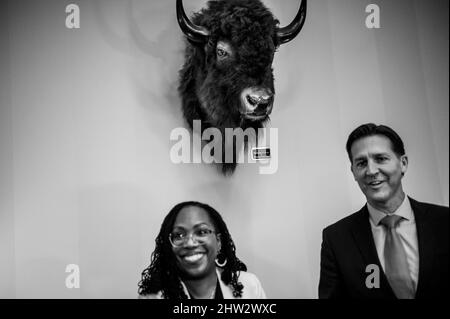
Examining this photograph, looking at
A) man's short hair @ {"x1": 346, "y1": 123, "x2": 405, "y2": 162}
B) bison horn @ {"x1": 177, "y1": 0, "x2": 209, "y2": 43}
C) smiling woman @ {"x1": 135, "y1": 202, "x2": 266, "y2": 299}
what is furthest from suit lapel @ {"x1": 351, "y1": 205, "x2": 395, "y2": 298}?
bison horn @ {"x1": 177, "y1": 0, "x2": 209, "y2": 43}

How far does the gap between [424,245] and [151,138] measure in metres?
1.41

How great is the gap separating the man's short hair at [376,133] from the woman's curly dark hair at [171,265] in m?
0.74

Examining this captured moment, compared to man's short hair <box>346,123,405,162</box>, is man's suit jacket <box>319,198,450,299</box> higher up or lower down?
lower down

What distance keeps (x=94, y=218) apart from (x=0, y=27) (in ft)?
3.53

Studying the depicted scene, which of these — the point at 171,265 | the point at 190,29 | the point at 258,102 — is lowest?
the point at 171,265

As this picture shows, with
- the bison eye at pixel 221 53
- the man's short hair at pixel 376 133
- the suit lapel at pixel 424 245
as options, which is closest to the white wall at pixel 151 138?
the man's short hair at pixel 376 133

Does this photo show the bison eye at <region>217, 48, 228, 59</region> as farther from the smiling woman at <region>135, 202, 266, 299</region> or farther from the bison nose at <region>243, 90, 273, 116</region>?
the smiling woman at <region>135, 202, 266, 299</region>

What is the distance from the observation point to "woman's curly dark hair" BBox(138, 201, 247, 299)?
7.63 ft

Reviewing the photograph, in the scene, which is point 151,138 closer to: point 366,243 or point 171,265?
point 171,265

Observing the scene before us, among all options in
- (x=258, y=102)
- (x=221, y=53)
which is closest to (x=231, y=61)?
(x=221, y=53)

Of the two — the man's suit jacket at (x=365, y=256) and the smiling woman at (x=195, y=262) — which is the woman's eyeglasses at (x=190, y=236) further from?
the man's suit jacket at (x=365, y=256)

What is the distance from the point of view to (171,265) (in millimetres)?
2330

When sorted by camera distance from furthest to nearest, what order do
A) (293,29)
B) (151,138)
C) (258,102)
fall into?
(151,138), (293,29), (258,102)

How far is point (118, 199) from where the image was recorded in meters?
2.41
